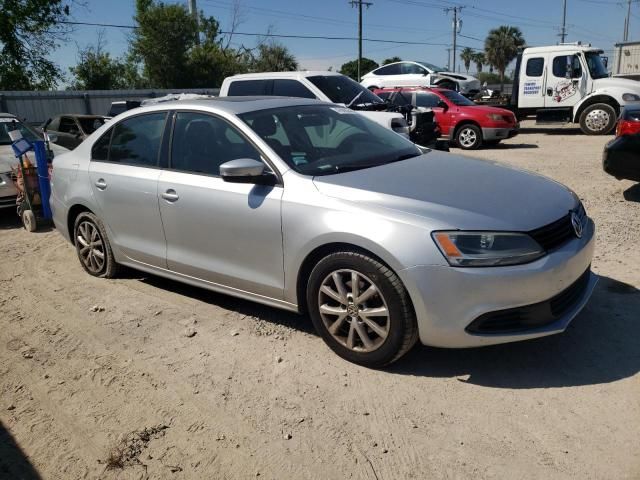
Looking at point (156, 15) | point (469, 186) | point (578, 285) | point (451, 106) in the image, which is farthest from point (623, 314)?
point (156, 15)

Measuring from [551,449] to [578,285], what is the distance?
1179 mm

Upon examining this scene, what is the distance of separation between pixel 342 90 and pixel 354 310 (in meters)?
7.86

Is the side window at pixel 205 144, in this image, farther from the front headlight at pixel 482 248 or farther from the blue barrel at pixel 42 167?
the blue barrel at pixel 42 167

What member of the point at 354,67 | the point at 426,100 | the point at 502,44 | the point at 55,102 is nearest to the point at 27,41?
the point at 55,102

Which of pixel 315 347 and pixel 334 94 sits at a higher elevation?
pixel 334 94

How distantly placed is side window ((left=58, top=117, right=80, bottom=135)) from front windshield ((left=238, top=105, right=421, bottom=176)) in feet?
30.8

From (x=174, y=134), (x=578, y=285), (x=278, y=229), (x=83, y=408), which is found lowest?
(x=83, y=408)

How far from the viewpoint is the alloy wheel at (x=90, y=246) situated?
5.07 metres

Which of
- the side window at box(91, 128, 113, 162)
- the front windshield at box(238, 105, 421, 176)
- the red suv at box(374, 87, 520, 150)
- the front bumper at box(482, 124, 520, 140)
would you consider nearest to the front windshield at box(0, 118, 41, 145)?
the side window at box(91, 128, 113, 162)

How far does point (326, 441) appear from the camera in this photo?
2.74m

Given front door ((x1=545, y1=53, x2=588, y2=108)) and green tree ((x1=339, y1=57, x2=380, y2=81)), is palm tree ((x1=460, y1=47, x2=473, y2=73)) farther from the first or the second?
front door ((x1=545, y1=53, x2=588, y2=108))

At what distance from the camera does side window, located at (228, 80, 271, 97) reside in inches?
418

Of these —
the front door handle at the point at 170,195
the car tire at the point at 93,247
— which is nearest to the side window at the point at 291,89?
the car tire at the point at 93,247

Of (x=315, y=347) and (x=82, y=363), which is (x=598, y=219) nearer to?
(x=315, y=347)
